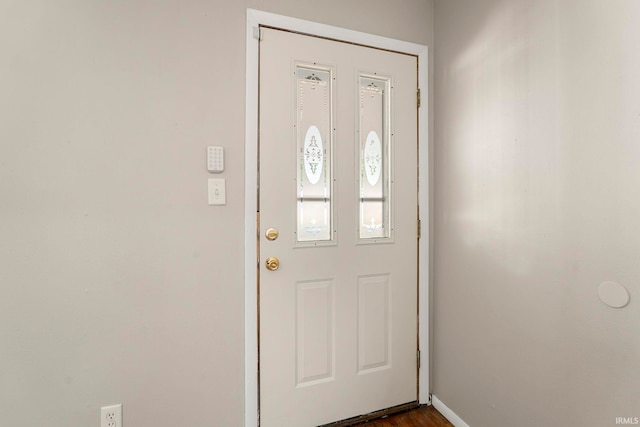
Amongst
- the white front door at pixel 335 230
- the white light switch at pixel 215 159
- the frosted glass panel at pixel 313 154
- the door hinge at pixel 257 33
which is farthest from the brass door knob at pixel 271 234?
the door hinge at pixel 257 33

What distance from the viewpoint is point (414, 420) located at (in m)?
1.82

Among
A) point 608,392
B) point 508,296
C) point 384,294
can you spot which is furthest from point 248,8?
point 608,392

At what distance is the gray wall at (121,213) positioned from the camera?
1.29 metres

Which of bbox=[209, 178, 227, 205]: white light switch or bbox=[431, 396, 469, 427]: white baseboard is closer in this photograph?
bbox=[209, 178, 227, 205]: white light switch

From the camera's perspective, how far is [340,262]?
175cm

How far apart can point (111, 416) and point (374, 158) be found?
1.72 meters

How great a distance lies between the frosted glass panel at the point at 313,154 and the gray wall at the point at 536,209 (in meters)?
0.68

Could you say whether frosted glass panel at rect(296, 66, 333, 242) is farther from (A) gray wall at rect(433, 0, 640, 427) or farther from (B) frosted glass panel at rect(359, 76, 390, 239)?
(A) gray wall at rect(433, 0, 640, 427)

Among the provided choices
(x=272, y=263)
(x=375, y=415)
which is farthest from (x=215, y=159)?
(x=375, y=415)

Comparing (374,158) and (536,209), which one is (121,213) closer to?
(374,158)

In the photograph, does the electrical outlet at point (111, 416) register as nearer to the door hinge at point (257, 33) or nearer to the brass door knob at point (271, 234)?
the brass door knob at point (271, 234)

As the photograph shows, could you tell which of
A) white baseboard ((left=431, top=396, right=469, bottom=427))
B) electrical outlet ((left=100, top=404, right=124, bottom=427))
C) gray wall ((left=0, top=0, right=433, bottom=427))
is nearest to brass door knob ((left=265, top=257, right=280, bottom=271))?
gray wall ((left=0, top=0, right=433, bottom=427))

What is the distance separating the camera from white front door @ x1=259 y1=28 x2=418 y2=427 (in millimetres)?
1624

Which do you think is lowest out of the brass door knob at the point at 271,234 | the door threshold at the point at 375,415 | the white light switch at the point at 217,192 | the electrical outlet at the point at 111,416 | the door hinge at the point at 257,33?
the door threshold at the point at 375,415
